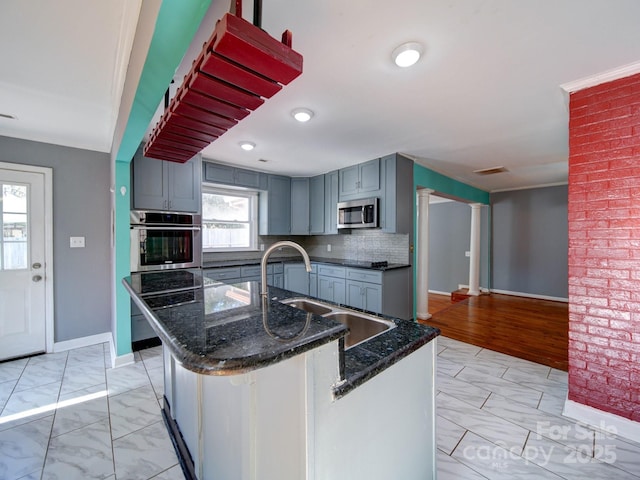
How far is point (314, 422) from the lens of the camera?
2.43 feet

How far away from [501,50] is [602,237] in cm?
136

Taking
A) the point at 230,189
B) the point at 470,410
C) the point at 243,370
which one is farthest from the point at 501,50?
the point at 230,189

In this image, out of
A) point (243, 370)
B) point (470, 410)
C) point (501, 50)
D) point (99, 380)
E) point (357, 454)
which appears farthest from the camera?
point (99, 380)

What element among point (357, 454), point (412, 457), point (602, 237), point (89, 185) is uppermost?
point (89, 185)

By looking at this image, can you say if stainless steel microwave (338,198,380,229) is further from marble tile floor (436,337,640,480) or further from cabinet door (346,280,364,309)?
marble tile floor (436,337,640,480)

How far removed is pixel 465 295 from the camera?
588cm

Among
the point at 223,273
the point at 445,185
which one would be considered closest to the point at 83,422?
the point at 223,273

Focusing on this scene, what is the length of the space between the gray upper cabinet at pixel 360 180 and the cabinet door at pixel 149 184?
2.41 m

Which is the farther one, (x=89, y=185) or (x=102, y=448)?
(x=89, y=185)

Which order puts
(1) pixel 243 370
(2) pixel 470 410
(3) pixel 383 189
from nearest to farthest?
(1) pixel 243 370, (2) pixel 470 410, (3) pixel 383 189

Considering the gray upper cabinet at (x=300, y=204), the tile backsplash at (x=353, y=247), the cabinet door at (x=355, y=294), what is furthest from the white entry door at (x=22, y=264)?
the cabinet door at (x=355, y=294)

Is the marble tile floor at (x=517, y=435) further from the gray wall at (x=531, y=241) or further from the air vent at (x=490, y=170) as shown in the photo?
the gray wall at (x=531, y=241)

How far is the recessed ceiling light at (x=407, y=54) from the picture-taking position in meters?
1.51

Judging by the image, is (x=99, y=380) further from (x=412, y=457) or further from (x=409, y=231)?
(x=409, y=231)
